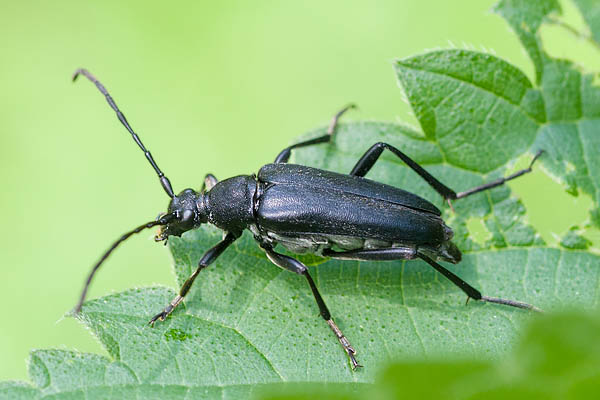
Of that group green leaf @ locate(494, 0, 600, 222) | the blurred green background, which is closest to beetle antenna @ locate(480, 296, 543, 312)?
green leaf @ locate(494, 0, 600, 222)

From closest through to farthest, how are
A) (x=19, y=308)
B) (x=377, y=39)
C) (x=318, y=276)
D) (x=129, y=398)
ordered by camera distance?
(x=129, y=398) < (x=318, y=276) < (x=19, y=308) < (x=377, y=39)

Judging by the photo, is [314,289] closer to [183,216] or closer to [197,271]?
[197,271]

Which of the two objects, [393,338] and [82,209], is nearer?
[393,338]

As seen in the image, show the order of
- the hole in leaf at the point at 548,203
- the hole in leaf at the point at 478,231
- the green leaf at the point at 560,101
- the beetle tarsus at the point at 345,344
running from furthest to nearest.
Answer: the green leaf at the point at 560,101 → the hole in leaf at the point at 478,231 → the hole in leaf at the point at 548,203 → the beetle tarsus at the point at 345,344

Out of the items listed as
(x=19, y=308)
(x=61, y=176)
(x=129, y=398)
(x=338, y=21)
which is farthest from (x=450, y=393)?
(x=338, y=21)

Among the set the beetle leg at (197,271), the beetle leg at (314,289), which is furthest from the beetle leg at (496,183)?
the beetle leg at (197,271)

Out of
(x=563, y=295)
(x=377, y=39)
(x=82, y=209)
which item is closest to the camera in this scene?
(x=563, y=295)

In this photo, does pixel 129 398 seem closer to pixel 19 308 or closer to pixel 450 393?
pixel 450 393

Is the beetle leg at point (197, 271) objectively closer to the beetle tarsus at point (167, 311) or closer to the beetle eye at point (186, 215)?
the beetle tarsus at point (167, 311)
